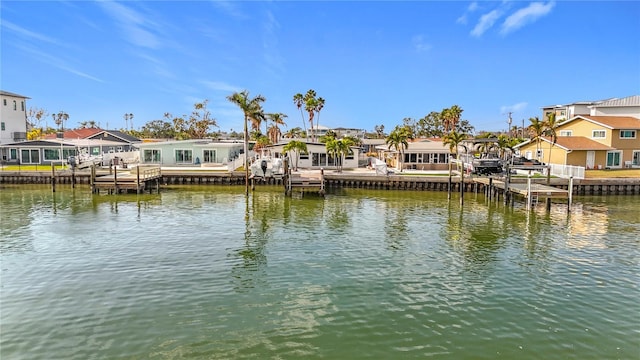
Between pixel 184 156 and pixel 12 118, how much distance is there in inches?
1182

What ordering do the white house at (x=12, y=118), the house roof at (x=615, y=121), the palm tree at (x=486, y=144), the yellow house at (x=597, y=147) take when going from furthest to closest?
the white house at (x=12, y=118) < the house roof at (x=615, y=121) < the yellow house at (x=597, y=147) < the palm tree at (x=486, y=144)

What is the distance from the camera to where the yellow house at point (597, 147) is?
52.7 meters

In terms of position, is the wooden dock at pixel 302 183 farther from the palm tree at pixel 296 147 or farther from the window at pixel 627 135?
the window at pixel 627 135

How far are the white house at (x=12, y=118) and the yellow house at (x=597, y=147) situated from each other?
74.7 m

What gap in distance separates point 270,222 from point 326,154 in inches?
1248

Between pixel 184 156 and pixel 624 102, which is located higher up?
pixel 624 102

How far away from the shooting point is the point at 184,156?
6228 cm

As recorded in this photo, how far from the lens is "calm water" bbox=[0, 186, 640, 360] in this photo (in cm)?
1208

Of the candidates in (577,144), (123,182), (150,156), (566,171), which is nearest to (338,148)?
(566,171)

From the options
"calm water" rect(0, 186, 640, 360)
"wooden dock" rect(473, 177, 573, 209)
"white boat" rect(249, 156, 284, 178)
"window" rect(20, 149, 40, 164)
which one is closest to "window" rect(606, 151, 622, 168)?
"wooden dock" rect(473, 177, 573, 209)

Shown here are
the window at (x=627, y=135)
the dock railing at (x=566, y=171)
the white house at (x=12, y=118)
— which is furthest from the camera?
the white house at (x=12, y=118)

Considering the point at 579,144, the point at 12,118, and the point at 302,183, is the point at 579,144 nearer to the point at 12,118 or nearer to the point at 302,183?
the point at 302,183

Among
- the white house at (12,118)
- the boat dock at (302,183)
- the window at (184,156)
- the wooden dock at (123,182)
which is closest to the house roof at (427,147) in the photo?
the boat dock at (302,183)

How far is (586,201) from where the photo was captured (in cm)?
3934
